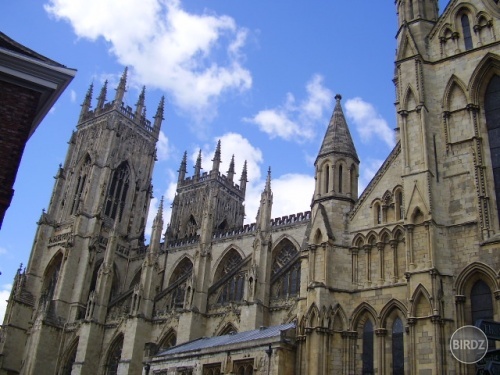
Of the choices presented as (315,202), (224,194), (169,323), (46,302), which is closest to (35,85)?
(315,202)

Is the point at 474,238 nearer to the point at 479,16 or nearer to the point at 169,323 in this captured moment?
the point at 479,16

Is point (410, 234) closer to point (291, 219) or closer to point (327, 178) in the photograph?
point (327, 178)

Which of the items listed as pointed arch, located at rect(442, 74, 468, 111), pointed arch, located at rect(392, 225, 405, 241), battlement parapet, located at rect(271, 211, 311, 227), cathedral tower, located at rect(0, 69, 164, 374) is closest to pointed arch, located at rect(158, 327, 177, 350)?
cathedral tower, located at rect(0, 69, 164, 374)

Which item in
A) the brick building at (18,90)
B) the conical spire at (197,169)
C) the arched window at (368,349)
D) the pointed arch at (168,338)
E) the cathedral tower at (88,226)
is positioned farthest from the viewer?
the conical spire at (197,169)

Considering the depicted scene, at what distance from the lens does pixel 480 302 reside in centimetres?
1490

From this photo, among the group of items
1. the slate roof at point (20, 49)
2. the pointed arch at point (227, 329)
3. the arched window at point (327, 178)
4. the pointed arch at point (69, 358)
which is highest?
the arched window at point (327, 178)

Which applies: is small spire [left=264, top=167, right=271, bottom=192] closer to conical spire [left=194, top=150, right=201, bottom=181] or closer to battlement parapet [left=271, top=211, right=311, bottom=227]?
battlement parapet [left=271, top=211, right=311, bottom=227]

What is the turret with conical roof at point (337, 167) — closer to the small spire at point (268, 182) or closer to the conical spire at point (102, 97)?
the small spire at point (268, 182)

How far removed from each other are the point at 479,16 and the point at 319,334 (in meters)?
10.9

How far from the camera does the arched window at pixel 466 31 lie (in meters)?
18.2

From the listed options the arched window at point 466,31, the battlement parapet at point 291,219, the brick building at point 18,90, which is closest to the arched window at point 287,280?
the battlement parapet at point 291,219

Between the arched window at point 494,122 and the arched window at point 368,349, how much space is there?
497cm

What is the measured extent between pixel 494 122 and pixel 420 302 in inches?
234

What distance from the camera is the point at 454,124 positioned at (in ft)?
57.5
